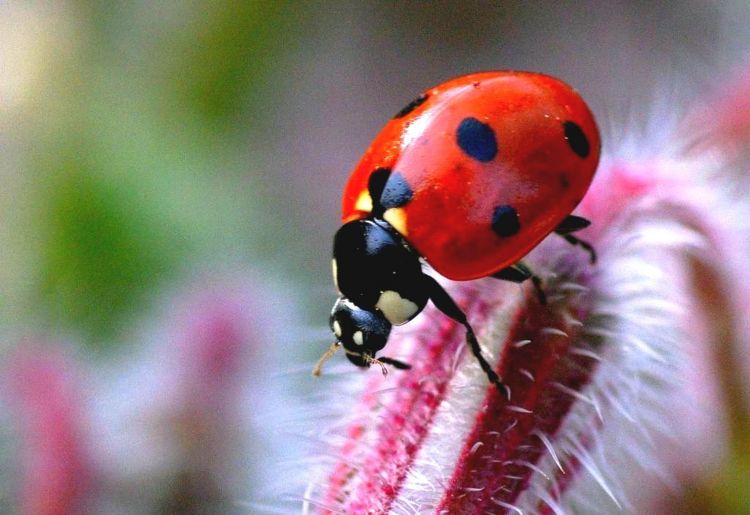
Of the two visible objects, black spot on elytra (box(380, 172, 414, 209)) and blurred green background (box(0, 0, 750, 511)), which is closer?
black spot on elytra (box(380, 172, 414, 209))

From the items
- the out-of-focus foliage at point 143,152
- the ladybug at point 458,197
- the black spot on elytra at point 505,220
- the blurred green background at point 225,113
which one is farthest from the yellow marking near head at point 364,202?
the out-of-focus foliage at point 143,152

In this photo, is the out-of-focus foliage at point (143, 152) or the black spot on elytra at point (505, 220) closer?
the black spot on elytra at point (505, 220)

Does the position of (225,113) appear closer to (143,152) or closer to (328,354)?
(143,152)

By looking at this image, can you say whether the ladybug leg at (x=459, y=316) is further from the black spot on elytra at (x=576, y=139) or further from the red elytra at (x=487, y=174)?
the black spot on elytra at (x=576, y=139)

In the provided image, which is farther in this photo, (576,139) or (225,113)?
(225,113)

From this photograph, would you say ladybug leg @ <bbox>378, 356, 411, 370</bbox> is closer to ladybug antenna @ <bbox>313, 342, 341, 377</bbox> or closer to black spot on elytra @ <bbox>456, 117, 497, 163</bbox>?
ladybug antenna @ <bbox>313, 342, 341, 377</bbox>

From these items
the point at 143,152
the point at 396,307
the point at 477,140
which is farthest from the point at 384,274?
the point at 143,152

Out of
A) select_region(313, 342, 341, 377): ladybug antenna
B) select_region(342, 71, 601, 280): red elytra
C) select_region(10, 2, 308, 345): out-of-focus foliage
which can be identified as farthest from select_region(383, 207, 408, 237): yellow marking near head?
select_region(10, 2, 308, 345): out-of-focus foliage
